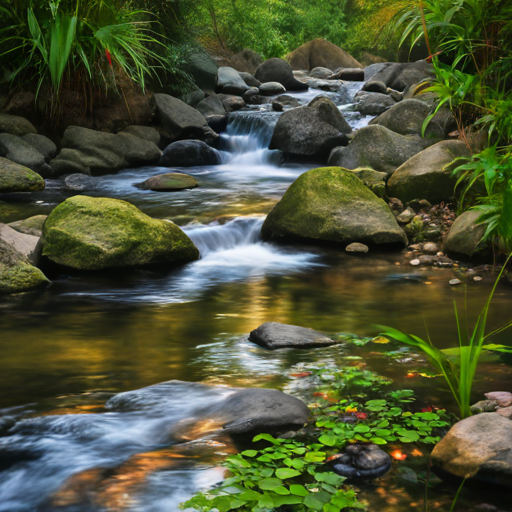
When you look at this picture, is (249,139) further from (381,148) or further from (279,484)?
(279,484)

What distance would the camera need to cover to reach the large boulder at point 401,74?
18453mm

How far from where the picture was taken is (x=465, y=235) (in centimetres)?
626

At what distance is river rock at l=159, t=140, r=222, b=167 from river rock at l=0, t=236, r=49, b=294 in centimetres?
680

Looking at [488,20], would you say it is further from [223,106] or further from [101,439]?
[223,106]

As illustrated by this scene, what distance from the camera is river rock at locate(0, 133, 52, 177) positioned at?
1026 cm

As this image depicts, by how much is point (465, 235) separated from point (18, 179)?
20.9ft

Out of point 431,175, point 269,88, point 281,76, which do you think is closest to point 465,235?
point 431,175

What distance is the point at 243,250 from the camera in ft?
23.2

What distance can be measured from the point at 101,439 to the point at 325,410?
103cm

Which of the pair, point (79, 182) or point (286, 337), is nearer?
point (286, 337)

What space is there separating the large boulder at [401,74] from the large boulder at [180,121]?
743 cm

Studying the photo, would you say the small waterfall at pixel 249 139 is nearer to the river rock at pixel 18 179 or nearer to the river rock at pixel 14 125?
the river rock at pixel 14 125

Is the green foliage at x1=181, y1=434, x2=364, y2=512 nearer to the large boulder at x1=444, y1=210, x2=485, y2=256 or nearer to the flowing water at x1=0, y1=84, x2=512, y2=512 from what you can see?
the flowing water at x1=0, y1=84, x2=512, y2=512

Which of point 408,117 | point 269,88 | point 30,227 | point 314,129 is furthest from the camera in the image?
point 269,88
